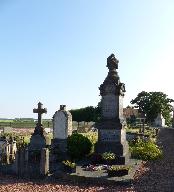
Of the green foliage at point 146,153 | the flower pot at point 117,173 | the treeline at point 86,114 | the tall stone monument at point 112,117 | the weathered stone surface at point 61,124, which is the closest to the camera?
the flower pot at point 117,173

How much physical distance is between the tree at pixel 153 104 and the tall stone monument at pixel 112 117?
262 feet

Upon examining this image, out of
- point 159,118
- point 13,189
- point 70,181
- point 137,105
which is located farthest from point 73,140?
point 137,105

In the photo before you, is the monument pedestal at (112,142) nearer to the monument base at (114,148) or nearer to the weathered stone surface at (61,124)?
the monument base at (114,148)

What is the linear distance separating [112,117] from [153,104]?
85022 millimetres

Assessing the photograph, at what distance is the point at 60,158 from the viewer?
20078mm

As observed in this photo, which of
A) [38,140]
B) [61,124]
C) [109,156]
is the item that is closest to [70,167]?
[109,156]

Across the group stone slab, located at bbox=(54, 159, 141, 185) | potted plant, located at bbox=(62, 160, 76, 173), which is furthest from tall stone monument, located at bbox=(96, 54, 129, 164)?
potted plant, located at bbox=(62, 160, 76, 173)

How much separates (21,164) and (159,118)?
80.3m

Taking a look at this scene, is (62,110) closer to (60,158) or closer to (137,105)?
(60,158)

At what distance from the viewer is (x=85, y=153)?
66.9 ft

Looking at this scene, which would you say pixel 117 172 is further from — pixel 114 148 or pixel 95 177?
pixel 114 148

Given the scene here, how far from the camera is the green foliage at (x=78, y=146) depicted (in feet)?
65.8

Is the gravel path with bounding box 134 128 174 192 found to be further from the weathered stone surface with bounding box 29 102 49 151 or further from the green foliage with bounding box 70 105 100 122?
the green foliage with bounding box 70 105 100 122

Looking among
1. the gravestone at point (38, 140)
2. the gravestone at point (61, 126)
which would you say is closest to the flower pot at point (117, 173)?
the gravestone at point (38, 140)
